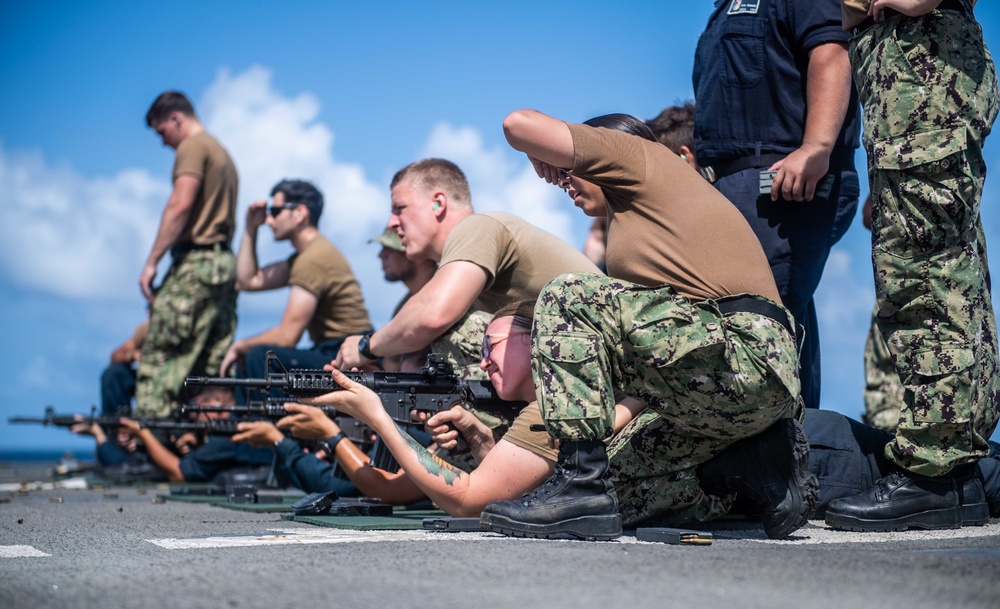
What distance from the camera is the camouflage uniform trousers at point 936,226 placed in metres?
3.37

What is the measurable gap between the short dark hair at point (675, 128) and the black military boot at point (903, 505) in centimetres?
197

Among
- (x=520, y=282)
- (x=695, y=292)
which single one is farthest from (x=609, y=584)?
(x=520, y=282)

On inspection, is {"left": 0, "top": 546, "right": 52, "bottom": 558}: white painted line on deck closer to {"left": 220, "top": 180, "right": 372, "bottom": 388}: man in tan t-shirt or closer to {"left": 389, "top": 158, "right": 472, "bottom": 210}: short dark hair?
{"left": 389, "top": 158, "right": 472, "bottom": 210}: short dark hair

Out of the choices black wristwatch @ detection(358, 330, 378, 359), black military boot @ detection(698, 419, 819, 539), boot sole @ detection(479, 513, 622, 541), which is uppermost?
black wristwatch @ detection(358, 330, 378, 359)

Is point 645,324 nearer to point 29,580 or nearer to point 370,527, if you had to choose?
point 370,527

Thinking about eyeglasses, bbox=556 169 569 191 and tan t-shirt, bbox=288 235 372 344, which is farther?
tan t-shirt, bbox=288 235 372 344

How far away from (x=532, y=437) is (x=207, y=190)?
204 inches

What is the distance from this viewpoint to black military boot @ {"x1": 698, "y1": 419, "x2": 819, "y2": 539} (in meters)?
3.22

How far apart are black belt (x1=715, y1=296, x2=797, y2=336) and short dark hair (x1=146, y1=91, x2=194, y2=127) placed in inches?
244

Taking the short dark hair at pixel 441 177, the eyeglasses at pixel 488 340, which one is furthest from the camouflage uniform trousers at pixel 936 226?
the short dark hair at pixel 441 177

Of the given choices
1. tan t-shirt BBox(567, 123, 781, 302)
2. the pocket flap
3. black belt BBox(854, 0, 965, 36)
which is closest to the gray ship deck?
tan t-shirt BBox(567, 123, 781, 302)

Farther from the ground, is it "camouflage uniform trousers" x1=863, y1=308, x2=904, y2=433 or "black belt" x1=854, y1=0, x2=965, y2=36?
"black belt" x1=854, y1=0, x2=965, y2=36

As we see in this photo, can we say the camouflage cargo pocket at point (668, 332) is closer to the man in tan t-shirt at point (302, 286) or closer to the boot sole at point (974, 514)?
the boot sole at point (974, 514)

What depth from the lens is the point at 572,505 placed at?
3.13 metres
